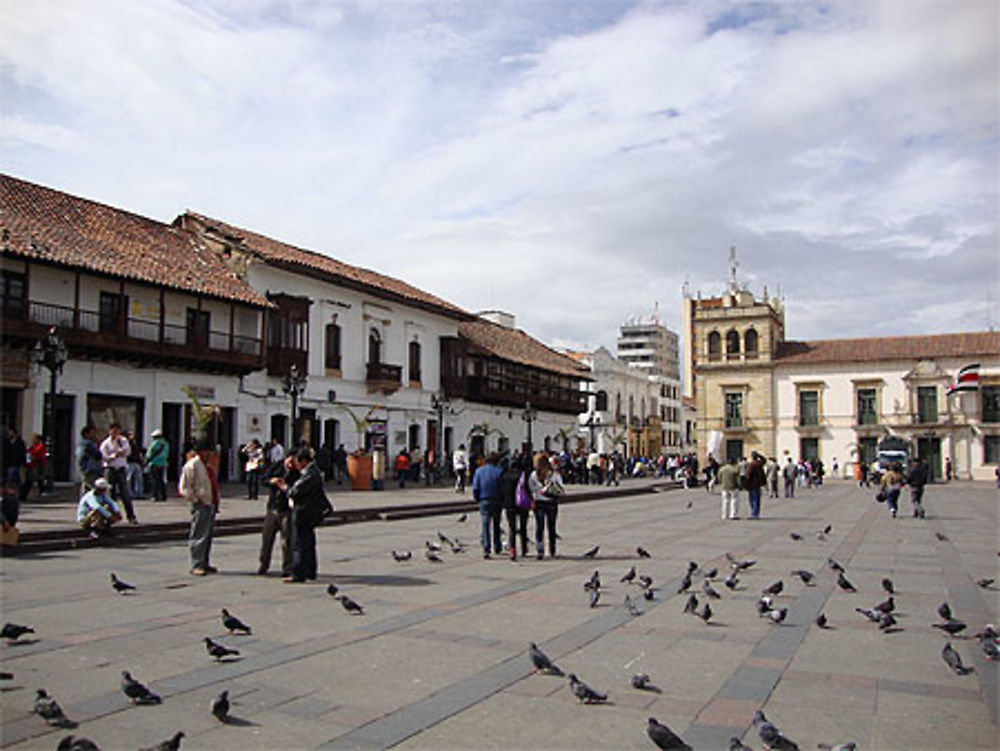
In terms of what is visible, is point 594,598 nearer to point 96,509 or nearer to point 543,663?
point 543,663

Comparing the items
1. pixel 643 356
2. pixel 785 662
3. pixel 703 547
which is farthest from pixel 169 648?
pixel 643 356

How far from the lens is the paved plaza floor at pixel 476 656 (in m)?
4.87

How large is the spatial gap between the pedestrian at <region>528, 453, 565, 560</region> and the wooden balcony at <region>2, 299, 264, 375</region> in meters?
16.2

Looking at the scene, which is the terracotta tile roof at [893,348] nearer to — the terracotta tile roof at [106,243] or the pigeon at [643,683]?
the terracotta tile roof at [106,243]

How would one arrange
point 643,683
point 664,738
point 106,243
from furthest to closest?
1. point 106,243
2. point 643,683
3. point 664,738

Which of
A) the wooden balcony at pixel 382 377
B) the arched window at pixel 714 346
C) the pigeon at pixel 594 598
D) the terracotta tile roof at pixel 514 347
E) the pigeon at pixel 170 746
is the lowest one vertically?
the pigeon at pixel 594 598

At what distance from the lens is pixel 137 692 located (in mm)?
5098

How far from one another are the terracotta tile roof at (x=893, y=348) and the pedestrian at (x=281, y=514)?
58038mm

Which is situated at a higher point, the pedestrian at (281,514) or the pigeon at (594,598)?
the pedestrian at (281,514)

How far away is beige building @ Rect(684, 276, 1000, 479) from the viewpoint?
5775 cm

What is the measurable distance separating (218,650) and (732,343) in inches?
2511

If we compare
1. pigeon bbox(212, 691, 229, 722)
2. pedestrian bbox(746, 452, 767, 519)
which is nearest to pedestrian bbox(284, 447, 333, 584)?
pigeon bbox(212, 691, 229, 722)

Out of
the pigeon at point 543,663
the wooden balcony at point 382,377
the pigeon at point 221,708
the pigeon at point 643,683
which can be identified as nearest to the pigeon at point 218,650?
the pigeon at point 221,708

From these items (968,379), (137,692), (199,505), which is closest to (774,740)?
(137,692)
